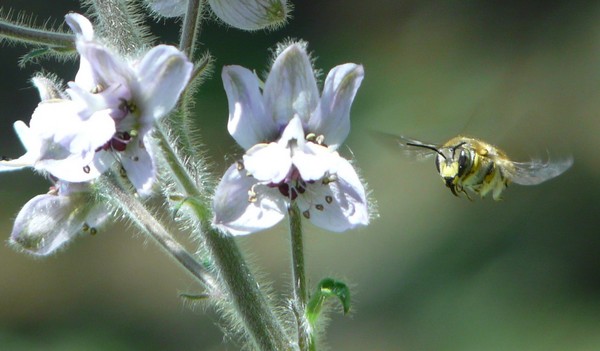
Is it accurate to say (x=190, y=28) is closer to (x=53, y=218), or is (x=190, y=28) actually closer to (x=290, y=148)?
(x=290, y=148)

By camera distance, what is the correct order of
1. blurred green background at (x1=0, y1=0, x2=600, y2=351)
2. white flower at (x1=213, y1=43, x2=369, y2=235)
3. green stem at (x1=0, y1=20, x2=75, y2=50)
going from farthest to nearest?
blurred green background at (x1=0, y1=0, x2=600, y2=351) → green stem at (x1=0, y1=20, x2=75, y2=50) → white flower at (x1=213, y1=43, x2=369, y2=235)

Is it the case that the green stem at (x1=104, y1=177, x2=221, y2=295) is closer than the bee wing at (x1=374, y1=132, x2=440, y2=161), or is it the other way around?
the green stem at (x1=104, y1=177, x2=221, y2=295)

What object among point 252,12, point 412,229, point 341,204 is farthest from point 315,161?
point 412,229

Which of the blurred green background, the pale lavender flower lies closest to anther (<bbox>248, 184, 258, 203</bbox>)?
the pale lavender flower

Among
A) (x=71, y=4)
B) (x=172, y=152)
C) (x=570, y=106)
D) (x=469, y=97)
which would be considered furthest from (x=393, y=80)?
(x=172, y=152)

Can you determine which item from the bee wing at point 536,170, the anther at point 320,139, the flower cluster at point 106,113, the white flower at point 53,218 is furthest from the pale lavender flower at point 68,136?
the bee wing at point 536,170

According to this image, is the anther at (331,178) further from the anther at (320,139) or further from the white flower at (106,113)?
the white flower at (106,113)

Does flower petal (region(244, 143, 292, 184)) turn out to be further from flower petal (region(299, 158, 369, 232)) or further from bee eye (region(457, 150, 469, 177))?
bee eye (region(457, 150, 469, 177))

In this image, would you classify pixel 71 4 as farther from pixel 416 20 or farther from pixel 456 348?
pixel 456 348
